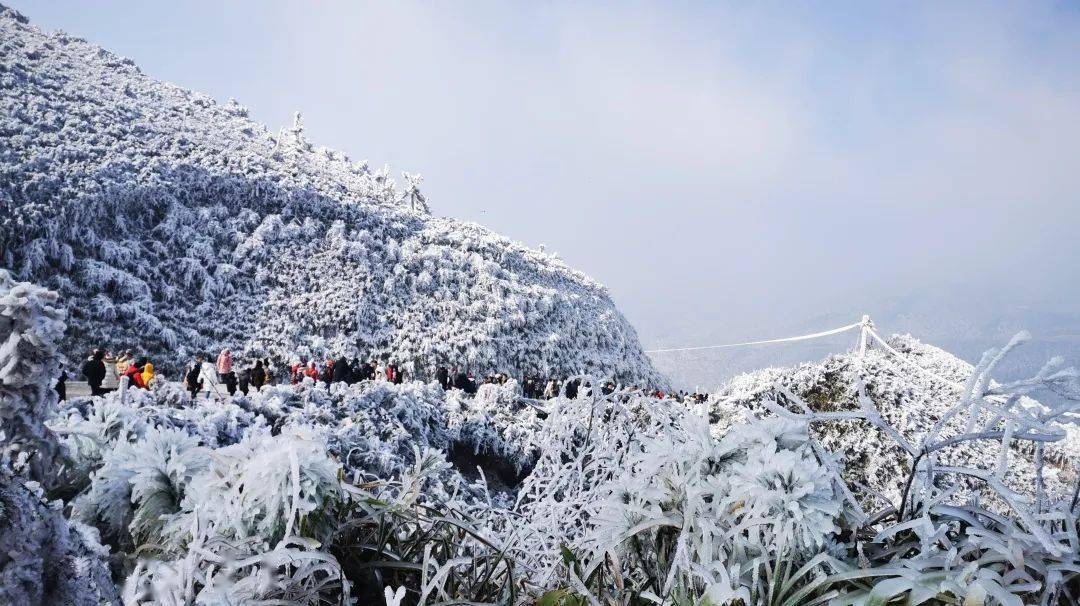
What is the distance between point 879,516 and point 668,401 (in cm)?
62

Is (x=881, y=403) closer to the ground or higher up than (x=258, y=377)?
closer to the ground

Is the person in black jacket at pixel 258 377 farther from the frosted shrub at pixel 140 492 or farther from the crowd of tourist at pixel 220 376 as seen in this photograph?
the frosted shrub at pixel 140 492

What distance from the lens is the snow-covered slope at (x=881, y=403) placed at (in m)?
5.96

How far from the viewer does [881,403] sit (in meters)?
6.93

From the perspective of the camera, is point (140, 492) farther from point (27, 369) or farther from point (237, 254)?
point (237, 254)

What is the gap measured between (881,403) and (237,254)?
3164 centimetres

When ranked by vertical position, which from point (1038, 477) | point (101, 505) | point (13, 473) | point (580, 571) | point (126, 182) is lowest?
point (580, 571)

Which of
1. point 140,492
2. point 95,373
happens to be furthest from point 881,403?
point 95,373

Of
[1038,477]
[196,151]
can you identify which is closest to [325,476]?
[1038,477]

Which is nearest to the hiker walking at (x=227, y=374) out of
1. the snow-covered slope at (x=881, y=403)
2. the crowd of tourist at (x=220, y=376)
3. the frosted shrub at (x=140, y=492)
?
the crowd of tourist at (x=220, y=376)

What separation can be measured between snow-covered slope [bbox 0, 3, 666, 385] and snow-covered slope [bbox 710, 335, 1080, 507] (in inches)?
902

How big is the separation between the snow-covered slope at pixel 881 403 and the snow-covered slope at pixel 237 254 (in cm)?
2292

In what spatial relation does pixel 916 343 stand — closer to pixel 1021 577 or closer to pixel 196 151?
pixel 1021 577

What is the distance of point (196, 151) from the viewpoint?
35.8 metres
